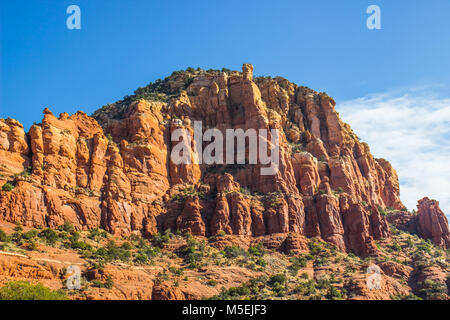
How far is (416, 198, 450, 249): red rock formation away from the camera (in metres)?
90.1

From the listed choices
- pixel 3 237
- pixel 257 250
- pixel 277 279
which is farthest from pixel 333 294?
pixel 3 237

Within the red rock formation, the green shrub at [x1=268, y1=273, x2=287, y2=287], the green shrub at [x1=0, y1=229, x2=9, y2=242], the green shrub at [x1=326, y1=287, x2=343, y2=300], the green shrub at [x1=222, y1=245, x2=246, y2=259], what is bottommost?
the green shrub at [x1=326, y1=287, x2=343, y2=300]

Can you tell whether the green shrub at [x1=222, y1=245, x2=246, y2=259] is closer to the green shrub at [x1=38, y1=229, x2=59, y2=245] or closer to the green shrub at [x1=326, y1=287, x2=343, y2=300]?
the green shrub at [x1=326, y1=287, x2=343, y2=300]

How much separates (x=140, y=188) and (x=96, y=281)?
Answer: 25.9m

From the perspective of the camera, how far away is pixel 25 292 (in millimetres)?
38562

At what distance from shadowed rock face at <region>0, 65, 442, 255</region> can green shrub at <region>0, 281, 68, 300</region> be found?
17.6 meters

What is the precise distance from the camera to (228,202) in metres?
74.9

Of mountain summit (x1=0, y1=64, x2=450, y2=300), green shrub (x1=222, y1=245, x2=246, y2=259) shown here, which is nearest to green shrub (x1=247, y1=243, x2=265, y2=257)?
green shrub (x1=222, y1=245, x2=246, y2=259)

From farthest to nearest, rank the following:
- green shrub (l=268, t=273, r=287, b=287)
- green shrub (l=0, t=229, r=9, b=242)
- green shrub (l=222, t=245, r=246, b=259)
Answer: green shrub (l=222, t=245, r=246, b=259) → green shrub (l=268, t=273, r=287, b=287) → green shrub (l=0, t=229, r=9, b=242)
